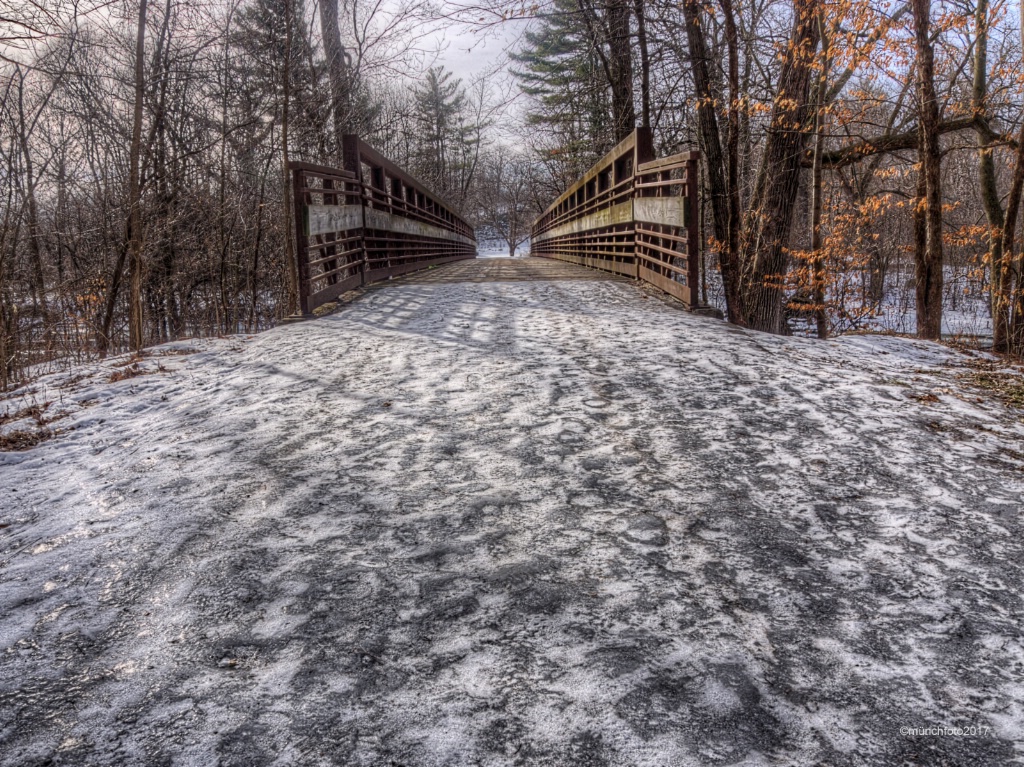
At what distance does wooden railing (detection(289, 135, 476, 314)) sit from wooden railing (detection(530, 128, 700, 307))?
3554 mm

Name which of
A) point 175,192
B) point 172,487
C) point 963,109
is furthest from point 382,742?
point 175,192

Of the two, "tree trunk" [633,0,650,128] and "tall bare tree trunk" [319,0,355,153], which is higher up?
"tall bare tree trunk" [319,0,355,153]

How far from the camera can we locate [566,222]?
15805 mm

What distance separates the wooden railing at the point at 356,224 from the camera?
6668 millimetres

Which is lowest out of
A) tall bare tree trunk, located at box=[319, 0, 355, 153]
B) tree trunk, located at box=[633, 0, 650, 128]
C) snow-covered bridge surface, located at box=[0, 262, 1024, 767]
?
snow-covered bridge surface, located at box=[0, 262, 1024, 767]

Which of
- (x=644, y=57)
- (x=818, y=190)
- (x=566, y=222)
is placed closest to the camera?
(x=818, y=190)

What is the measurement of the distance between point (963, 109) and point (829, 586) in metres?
9.55

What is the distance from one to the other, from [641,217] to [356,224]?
3.90m

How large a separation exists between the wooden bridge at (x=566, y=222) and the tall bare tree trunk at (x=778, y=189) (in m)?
1.12

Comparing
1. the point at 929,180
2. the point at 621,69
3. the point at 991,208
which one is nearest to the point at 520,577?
the point at 929,180

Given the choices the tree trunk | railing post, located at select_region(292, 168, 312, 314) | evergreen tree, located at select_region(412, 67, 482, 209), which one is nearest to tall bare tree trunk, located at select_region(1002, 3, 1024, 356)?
the tree trunk

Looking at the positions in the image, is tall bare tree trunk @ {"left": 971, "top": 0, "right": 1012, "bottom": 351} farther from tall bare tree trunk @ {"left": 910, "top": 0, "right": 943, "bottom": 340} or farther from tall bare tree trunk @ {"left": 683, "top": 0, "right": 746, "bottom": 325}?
tall bare tree trunk @ {"left": 683, "top": 0, "right": 746, "bottom": 325}

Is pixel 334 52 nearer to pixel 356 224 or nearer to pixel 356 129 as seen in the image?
pixel 356 129

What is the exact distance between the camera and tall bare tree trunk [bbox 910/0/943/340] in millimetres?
7391
